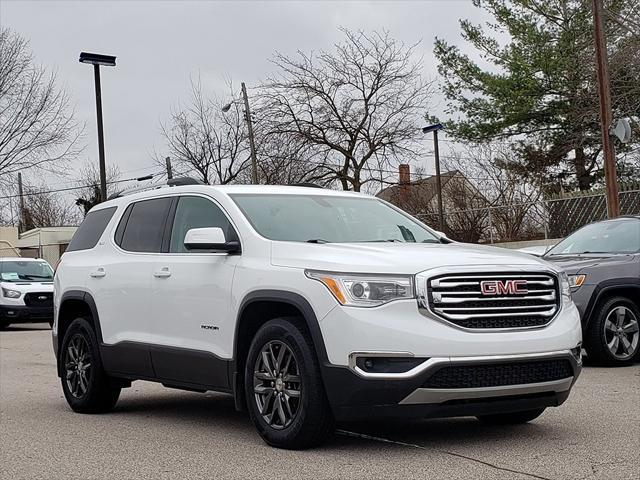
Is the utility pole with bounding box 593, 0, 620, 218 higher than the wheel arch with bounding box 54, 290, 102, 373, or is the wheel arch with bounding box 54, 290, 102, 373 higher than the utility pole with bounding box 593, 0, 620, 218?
the utility pole with bounding box 593, 0, 620, 218

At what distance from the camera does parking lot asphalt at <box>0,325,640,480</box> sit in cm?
573

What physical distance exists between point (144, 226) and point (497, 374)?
135 inches

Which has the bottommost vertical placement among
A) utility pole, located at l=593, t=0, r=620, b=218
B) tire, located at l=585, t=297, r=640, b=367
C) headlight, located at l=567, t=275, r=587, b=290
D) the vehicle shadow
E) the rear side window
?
the vehicle shadow

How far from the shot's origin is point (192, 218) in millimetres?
7672

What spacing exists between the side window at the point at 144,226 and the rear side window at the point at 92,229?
35 cm

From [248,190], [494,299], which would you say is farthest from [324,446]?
[248,190]

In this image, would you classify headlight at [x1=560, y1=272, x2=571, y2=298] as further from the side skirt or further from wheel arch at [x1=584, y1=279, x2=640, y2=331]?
wheel arch at [x1=584, y1=279, x2=640, y2=331]

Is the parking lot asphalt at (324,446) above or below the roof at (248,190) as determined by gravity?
below

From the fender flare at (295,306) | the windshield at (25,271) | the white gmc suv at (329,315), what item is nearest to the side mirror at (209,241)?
the white gmc suv at (329,315)

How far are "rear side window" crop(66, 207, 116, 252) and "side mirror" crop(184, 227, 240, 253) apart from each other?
2193 millimetres

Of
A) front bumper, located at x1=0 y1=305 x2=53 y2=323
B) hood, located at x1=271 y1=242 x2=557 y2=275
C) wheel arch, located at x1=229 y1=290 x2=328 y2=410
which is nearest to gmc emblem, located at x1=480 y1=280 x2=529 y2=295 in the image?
hood, located at x1=271 y1=242 x2=557 y2=275

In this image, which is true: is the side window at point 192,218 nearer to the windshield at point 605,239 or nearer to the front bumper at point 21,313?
the windshield at point 605,239

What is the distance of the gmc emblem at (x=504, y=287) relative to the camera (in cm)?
606

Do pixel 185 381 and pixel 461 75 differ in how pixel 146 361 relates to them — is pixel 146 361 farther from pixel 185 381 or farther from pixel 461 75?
pixel 461 75
